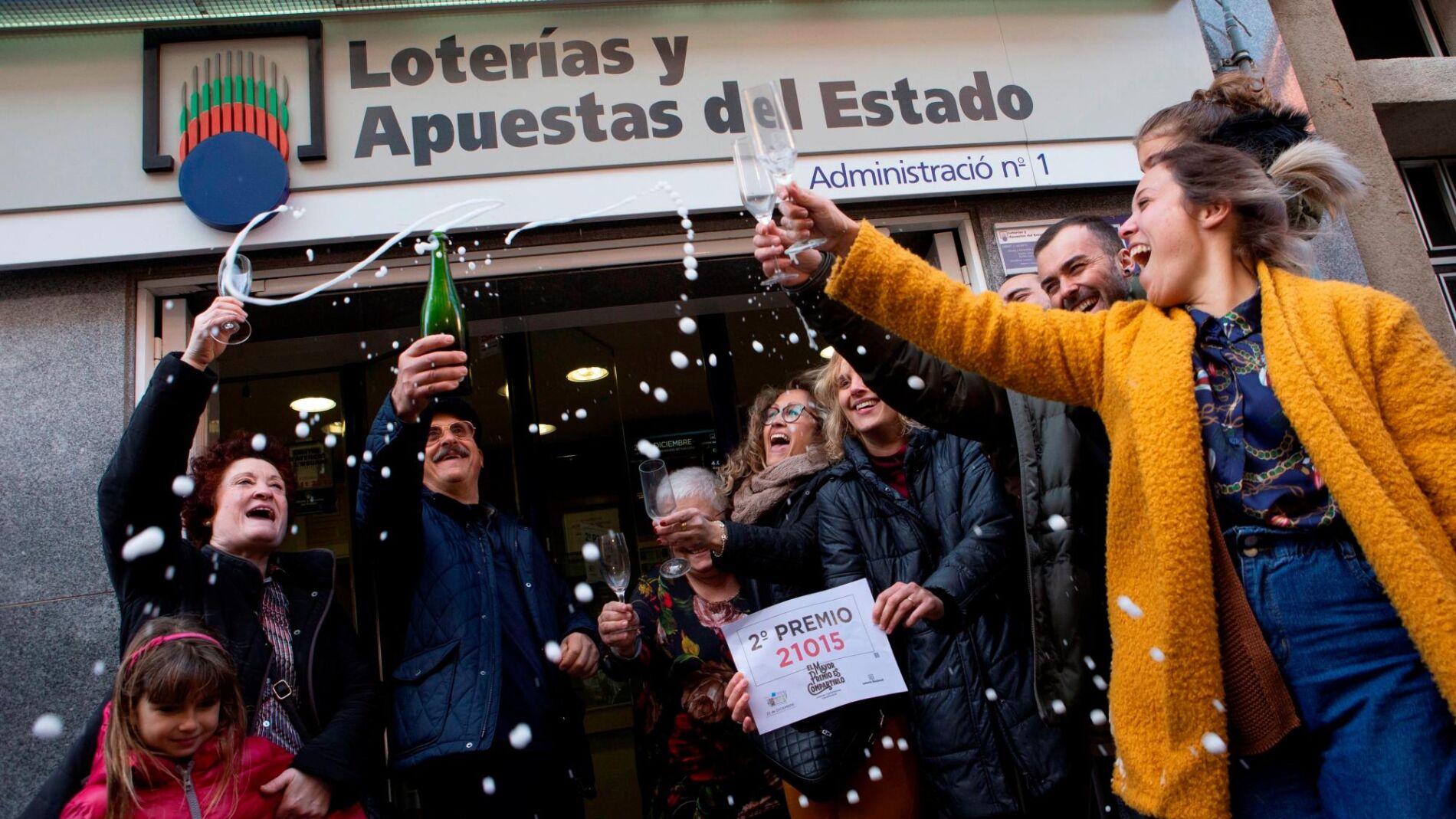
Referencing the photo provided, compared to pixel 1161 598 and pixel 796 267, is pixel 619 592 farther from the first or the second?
pixel 1161 598

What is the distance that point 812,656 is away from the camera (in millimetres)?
2971

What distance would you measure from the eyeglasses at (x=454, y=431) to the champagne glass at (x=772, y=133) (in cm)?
198

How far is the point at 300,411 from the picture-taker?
5938 mm

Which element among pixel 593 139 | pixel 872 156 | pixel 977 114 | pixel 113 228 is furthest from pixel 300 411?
pixel 977 114

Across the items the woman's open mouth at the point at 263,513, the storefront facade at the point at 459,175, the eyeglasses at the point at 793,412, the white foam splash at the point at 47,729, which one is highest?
the storefront facade at the point at 459,175

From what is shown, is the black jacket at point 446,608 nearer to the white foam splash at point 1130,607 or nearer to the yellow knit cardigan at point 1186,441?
the yellow knit cardigan at point 1186,441

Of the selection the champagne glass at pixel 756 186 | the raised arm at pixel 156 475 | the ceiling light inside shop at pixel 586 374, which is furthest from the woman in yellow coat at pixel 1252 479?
the ceiling light inside shop at pixel 586 374

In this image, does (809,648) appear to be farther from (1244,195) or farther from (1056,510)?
(1244,195)

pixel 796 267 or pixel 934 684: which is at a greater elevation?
pixel 796 267

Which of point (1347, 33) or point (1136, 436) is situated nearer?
point (1136, 436)

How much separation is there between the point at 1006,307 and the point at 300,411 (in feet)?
16.7

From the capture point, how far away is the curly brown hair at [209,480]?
3.37 metres

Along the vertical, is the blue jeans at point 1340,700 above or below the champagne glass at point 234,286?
below

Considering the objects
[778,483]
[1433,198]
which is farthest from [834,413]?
[1433,198]
